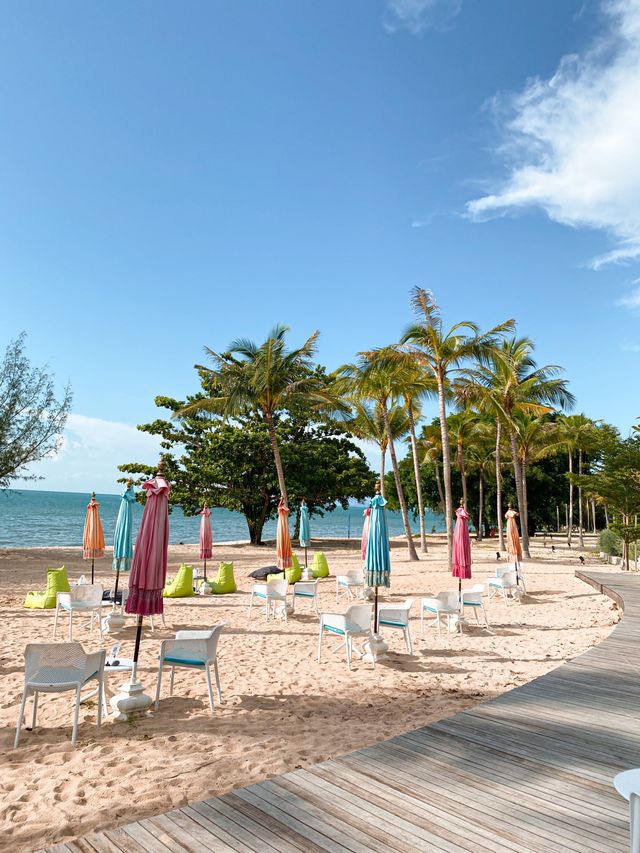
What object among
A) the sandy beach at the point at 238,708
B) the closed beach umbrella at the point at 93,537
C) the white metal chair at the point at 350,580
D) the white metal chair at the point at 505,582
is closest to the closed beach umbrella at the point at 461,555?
the sandy beach at the point at 238,708

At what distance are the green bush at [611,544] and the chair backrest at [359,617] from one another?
22772 mm

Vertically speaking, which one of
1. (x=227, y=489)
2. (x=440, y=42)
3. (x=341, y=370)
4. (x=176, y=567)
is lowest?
(x=176, y=567)

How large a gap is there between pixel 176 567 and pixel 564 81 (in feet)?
65.6

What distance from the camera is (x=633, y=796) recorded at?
2.19 metres

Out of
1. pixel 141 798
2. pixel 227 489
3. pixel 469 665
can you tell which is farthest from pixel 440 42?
pixel 227 489

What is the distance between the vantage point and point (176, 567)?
70.8 ft

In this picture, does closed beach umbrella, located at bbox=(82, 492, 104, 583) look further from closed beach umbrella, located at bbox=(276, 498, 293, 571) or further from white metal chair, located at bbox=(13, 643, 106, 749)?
white metal chair, located at bbox=(13, 643, 106, 749)

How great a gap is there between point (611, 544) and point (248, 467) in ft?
69.9

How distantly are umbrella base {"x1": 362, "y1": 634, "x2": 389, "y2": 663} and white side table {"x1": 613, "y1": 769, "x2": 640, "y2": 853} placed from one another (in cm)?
541

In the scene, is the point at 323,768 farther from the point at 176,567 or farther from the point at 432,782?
the point at 176,567

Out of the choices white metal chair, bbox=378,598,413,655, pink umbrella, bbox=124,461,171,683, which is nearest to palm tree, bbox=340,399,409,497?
white metal chair, bbox=378,598,413,655

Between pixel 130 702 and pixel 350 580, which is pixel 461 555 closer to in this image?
pixel 350 580

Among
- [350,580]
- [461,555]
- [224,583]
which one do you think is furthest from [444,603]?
[224,583]

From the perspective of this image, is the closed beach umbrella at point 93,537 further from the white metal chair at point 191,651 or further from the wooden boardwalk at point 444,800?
the wooden boardwalk at point 444,800
